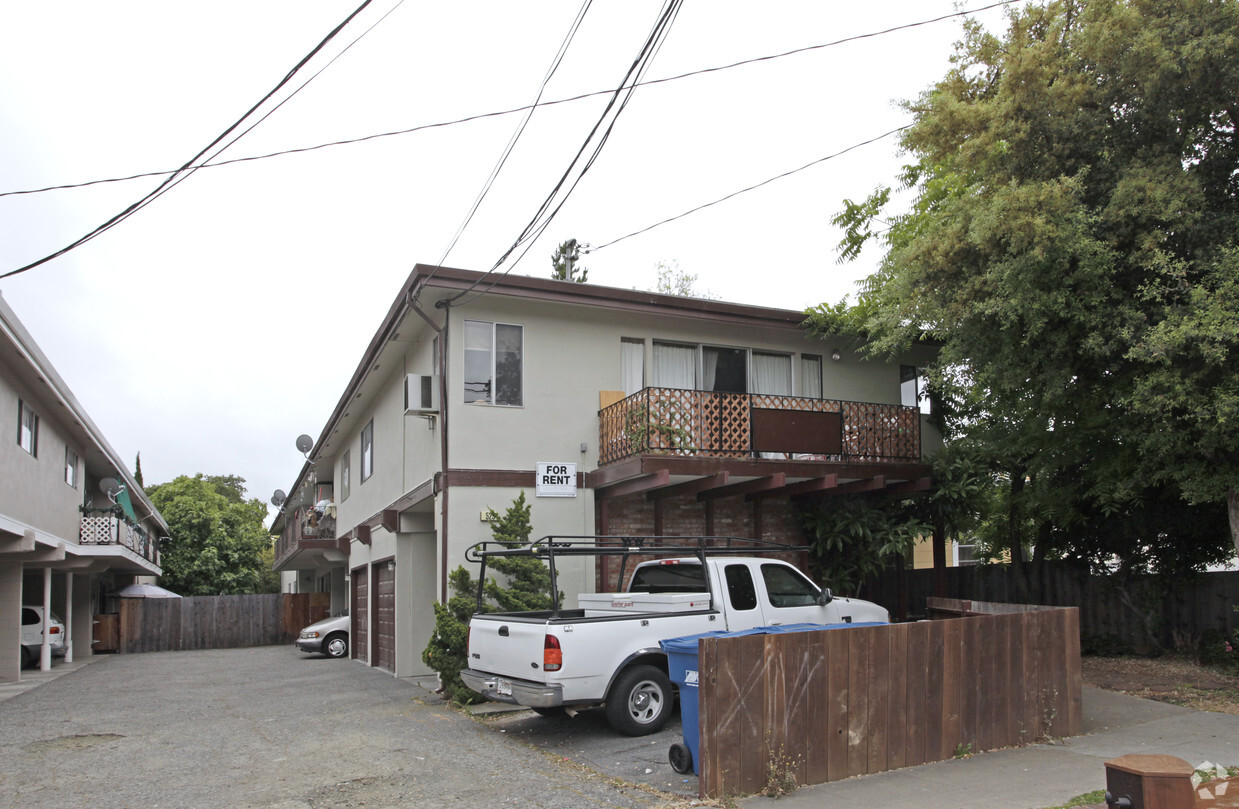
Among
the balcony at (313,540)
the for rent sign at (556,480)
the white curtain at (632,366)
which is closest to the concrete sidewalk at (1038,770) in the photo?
the for rent sign at (556,480)

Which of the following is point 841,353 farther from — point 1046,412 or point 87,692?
point 87,692

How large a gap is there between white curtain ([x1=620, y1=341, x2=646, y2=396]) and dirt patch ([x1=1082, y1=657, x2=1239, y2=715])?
7.43 m

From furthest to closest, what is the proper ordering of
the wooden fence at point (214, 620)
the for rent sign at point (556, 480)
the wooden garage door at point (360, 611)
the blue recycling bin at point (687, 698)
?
1. the wooden fence at point (214, 620)
2. the wooden garage door at point (360, 611)
3. the for rent sign at point (556, 480)
4. the blue recycling bin at point (687, 698)

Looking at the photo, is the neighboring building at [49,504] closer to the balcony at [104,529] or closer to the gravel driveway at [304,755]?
the balcony at [104,529]

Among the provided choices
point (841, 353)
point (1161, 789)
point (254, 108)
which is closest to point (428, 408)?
point (254, 108)

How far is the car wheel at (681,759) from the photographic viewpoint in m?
7.43

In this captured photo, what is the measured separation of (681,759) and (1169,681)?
23.8 ft

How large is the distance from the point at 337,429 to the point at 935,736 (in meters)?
19.0

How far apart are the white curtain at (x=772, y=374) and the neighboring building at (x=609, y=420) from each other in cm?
3

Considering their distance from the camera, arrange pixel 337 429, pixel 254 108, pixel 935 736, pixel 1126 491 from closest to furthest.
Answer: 1. pixel 935 736
2. pixel 254 108
3. pixel 1126 491
4. pixel 337 429

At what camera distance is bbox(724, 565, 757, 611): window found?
411 inches

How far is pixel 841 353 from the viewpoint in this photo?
54.3ft

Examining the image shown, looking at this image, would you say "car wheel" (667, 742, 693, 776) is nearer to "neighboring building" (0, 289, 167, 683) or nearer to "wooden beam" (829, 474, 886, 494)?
"wooden beam" (829, 474, 886, 494)

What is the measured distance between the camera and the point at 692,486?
1389 cm
